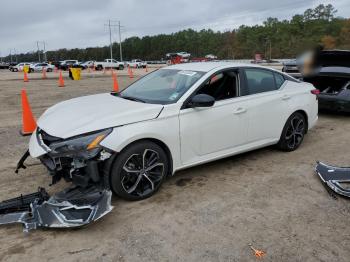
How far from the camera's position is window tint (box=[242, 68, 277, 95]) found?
5.31m

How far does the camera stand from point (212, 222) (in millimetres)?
3689

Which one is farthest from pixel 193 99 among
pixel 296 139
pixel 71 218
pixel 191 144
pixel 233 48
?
pixel 233 48

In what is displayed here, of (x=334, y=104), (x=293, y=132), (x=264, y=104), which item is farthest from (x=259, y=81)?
(x=334, y=104)

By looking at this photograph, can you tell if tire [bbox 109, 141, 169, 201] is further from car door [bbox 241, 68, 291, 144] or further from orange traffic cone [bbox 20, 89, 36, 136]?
orange traffic cone [bbox 20, 89, 36, 136]

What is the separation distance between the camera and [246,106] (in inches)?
200

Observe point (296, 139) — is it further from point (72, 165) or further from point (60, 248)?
point (60, 248)

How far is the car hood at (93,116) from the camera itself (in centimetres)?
388

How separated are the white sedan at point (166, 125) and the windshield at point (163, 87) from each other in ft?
0.05

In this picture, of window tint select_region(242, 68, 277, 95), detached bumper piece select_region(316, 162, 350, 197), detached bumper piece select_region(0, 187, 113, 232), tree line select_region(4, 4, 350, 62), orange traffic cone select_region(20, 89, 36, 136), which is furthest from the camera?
tree line select_region(4, 4, 350, 62)

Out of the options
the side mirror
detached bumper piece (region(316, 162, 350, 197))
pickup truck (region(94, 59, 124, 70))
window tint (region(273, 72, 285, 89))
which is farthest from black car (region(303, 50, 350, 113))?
pickup truck (region(94, 59, 124, 70))

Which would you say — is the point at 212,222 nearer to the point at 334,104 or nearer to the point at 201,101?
the point at 201,101

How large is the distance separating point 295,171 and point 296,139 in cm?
109

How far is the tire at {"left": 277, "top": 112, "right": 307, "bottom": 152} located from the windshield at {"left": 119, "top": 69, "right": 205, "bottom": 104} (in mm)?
1879

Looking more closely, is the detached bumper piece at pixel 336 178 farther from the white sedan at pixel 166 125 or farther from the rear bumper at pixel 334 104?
the rear bumper at pixel 334 104
